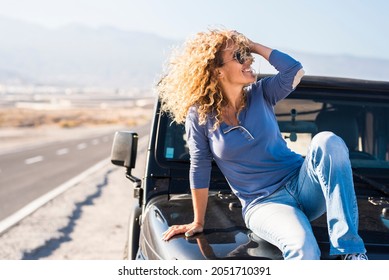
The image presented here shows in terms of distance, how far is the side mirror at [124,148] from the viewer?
329cm

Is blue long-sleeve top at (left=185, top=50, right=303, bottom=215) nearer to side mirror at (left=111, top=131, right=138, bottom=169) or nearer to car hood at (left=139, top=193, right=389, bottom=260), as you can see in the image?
car hood at (left=139, top=193, right=389, bottom=260)

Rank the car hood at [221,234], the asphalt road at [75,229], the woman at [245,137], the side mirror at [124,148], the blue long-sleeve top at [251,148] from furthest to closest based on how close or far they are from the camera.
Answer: the asphalt road at [75,229] < the side mirror at [124,148] < the blue long-sleeve top at [251,148] < the woman at [245,137] < the car hood at [221,234]

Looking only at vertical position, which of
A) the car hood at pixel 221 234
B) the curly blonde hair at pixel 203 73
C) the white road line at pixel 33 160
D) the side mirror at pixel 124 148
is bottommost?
the white road line at pixel 33 160

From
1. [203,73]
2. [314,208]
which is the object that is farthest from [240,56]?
[314,208]

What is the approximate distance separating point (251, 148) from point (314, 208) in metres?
0.37

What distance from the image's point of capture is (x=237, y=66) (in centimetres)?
261

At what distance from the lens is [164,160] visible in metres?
3.37

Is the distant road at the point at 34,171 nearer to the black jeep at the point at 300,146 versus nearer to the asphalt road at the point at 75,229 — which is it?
the asphalt road at the point at 75,229

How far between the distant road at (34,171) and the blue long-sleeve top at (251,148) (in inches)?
246

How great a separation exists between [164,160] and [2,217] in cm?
562

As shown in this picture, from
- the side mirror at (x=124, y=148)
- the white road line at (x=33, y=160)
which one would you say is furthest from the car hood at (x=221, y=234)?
the white road line at (x=33, y=160)

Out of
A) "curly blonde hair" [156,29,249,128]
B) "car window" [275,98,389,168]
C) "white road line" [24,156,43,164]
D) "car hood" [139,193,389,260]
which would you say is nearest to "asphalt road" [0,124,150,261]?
"car window" [275,98,389,168]

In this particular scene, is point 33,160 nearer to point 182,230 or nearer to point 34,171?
point 34,171
